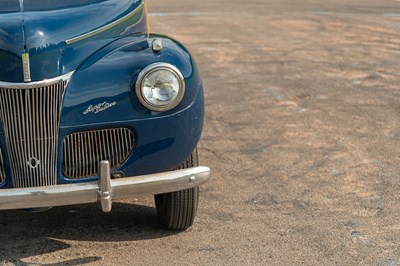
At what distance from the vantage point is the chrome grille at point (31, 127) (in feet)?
14.1

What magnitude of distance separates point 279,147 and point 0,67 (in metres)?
2.82

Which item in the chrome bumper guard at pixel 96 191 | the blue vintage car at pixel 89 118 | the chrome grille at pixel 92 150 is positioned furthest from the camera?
the chrome grille at pixel 92 150

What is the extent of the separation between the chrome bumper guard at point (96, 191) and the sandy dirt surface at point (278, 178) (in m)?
0.51

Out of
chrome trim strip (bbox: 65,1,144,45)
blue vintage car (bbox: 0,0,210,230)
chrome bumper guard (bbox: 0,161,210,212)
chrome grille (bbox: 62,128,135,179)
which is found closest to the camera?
chrome bumper guard (bbox: 0,161,210,212)

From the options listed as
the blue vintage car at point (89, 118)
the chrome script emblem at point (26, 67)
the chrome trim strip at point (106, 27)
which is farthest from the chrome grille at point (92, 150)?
the chrome trim strip at point (106, 27)

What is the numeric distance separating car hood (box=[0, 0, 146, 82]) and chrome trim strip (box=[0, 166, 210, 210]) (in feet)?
1.95

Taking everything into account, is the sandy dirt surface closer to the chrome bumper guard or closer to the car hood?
the chrome bumper guard

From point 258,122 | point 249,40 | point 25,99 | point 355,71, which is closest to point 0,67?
point 25,99

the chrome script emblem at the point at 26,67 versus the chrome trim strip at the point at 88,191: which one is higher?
the chrome script emblem at the point at 26,67

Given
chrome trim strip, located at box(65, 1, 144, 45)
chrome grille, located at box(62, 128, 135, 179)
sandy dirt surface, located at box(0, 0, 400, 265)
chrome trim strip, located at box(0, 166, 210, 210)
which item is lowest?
sandy dirt surface, located at box(0, 0, 400, 265)

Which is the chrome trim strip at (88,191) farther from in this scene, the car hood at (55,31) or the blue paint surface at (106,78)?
the car hood at (55,31)

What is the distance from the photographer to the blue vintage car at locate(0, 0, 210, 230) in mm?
4309

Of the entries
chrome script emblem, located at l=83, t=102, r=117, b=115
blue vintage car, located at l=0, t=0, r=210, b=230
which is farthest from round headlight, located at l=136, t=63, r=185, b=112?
chrome script emblem, located at l=83, t=102, r=117, b=115

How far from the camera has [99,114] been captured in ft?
14.4
